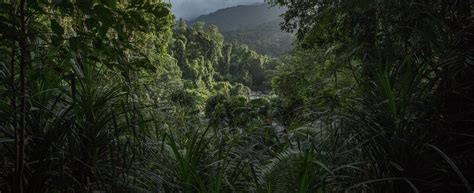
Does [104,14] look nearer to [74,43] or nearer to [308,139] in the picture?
[74,43]

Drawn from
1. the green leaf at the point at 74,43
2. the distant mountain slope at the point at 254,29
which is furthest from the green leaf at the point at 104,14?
the distant mountain slope at the point at 254,29

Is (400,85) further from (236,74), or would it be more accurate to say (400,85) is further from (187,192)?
(236,74)

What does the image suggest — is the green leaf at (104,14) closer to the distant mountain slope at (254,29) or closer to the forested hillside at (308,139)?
the forested hillside at (308,139)

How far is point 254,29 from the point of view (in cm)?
8800

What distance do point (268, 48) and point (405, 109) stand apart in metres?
69.0

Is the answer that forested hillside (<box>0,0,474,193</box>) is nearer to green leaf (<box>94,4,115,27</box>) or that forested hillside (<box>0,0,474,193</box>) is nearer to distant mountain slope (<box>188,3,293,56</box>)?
green leaf (<box>94,4,115,27</box>)

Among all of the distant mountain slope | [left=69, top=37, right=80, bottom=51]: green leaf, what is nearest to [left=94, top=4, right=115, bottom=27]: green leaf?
[left=69, top=37, right=80, bottom=51]: green leaf

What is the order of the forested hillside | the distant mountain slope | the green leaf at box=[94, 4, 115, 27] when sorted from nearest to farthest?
the green leaf at box=[94, 4, 115, 27] → the forested hillside → the distant mountain slope

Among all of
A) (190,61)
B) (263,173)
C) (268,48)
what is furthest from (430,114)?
(268,48)

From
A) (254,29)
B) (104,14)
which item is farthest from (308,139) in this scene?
(254,29)

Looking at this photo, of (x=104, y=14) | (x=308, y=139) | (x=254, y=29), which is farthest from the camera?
(x=254, y=29)

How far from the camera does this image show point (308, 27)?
4668 millimetres

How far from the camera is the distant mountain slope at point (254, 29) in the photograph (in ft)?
221

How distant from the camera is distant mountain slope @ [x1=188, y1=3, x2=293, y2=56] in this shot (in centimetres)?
6750
